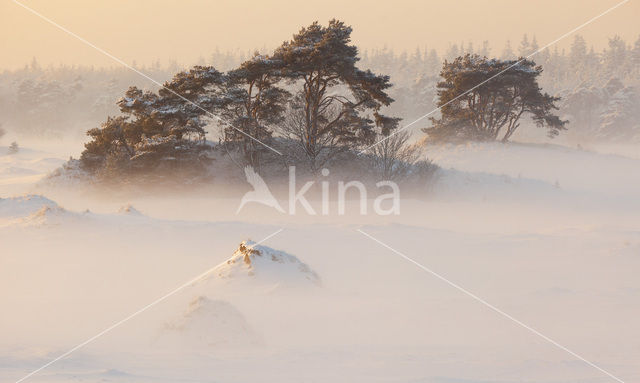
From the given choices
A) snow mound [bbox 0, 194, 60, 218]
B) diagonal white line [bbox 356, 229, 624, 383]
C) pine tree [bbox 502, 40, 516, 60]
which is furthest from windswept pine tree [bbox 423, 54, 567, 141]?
pine tree [bbox 502, 40, 516, 60]

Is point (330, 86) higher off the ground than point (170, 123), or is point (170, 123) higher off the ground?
point (330, 86)

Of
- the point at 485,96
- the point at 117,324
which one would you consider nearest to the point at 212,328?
the point at 117,324

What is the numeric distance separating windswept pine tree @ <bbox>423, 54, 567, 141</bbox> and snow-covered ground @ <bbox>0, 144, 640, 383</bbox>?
25.6 metres

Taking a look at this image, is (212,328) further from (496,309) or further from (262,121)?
(262,121)

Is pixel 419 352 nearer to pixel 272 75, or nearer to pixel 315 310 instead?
pixel 315 310

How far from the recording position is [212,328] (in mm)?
6562

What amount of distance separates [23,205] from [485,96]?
118ft

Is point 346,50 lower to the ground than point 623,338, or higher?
higher

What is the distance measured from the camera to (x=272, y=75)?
83.4 feet

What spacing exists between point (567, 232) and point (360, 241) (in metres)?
6.34

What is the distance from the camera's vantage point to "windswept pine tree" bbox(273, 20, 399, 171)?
24141 mm

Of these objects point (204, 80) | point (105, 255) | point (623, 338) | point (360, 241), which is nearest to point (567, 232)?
point (360, 241)

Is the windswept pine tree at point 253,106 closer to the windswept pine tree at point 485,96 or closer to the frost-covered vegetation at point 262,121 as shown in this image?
the frost-covered vegetation at point 262,121

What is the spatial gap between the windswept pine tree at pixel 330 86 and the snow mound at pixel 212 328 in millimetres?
18767
